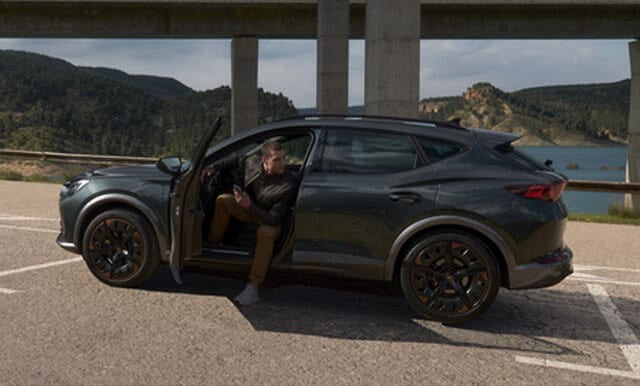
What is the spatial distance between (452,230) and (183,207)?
7.07ft

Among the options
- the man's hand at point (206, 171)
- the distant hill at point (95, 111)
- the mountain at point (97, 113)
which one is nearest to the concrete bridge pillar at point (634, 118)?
the man's hand at point (206, 171)

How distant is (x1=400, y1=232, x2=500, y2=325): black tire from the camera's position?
508 centimetres

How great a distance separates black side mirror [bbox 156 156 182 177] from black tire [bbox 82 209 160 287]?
1.71 feet

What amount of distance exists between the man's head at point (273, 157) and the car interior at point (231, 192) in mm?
209

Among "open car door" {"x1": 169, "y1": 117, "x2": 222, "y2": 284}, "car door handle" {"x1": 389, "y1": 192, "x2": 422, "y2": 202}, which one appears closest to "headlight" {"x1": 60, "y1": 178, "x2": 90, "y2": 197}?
"open car door" {"x1": 169, "y1": 117, "x2": 222, "y2": 284}

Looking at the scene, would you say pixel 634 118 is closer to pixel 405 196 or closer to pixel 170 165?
pixel 405 196

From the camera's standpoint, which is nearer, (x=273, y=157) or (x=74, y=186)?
(x=273, y=157)

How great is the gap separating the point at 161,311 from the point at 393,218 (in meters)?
2.06

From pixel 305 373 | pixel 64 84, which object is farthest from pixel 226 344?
pixel 64 84

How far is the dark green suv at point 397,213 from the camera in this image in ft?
16.6

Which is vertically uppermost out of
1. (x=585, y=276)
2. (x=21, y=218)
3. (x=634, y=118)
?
(x=634, y=118)

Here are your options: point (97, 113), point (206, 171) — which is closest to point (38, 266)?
point (206, 171)

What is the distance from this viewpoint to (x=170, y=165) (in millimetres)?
5785

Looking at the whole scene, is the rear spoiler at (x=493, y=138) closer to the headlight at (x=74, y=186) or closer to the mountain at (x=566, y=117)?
the headlight at (x=74, y=186)
